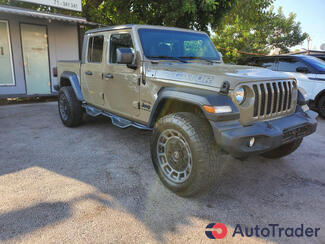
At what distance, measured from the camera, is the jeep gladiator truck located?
2.39 m

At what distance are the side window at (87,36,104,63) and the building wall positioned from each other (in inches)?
212

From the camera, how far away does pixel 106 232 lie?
2.18 meters

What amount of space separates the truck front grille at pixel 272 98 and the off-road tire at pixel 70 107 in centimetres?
364

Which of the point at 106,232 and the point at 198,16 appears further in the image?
the point at 198,16

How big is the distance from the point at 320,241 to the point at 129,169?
2.30 metres

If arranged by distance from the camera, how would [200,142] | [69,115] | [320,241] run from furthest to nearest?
[69,115] → [200,142] → [320,241]

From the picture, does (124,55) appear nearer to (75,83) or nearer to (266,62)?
(75,83)

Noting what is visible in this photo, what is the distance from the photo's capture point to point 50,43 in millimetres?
9125

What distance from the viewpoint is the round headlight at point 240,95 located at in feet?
8.03

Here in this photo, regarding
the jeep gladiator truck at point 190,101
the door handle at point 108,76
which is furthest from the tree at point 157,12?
the door handle at point 108,76

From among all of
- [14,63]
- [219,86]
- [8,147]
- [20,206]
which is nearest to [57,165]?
[20,206]

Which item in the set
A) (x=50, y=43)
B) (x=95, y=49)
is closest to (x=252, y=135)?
(x=95, y=49)

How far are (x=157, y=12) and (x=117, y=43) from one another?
21.8ft

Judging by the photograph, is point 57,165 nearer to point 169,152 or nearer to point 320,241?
point 169,152
